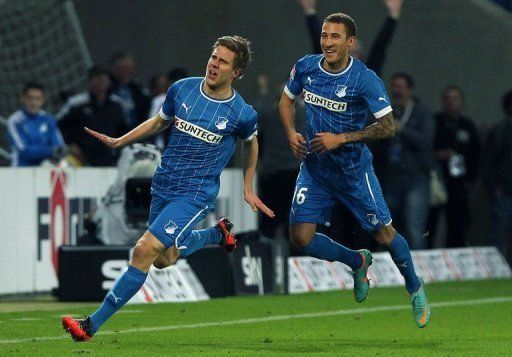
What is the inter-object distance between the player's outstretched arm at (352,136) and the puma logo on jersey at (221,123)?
0.74m

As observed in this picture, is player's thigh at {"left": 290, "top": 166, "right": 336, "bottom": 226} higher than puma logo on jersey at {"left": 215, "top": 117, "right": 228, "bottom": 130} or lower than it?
lower

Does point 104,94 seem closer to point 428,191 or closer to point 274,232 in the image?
point 274,232

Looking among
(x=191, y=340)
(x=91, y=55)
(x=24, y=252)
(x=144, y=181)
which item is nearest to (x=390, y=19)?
(x=144, y=181)

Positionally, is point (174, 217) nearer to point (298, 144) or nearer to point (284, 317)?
point (298, 144)

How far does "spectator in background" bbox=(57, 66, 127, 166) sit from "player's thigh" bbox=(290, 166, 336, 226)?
6.02 metres

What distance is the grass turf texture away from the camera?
1025cm

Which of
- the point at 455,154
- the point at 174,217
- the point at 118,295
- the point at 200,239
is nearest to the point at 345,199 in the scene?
the point at 200,239

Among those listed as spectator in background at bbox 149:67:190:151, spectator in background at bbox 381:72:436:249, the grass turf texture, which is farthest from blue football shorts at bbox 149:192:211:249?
spectator in background at bbox 381:72:436:249

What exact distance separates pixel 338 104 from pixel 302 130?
5.54 meters

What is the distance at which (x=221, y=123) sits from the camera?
10758 millimetres

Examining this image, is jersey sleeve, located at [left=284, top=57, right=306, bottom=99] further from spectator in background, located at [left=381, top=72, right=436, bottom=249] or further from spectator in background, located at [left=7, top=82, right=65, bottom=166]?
spectator in background, located at [left=381, top=72, right=436, bottom=249]

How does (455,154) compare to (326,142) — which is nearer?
(326,142)

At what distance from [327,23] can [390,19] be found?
14.7 ft

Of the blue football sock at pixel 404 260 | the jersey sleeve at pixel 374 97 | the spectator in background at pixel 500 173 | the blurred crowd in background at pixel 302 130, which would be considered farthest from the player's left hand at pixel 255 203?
the spectator in background at pixel 500 173
